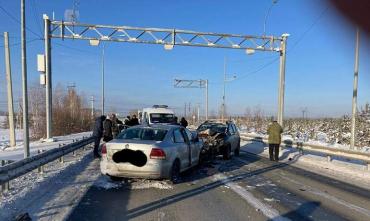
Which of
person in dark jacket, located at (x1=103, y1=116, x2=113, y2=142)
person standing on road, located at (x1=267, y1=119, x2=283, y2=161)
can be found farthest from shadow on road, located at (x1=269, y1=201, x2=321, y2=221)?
person in dark jacket, located at (x1=103, y1=116, x2=113, y2=142)

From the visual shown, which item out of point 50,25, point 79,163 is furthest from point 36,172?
point 50,25

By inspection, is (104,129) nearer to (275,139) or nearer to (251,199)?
(275,139)

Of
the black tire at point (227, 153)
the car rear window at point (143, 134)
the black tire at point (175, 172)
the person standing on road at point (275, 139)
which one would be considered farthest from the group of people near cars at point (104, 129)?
the person standing on road at point (275, 139)

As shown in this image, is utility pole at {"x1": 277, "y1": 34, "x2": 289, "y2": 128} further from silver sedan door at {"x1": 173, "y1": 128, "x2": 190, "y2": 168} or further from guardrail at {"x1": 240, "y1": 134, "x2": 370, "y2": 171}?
silver sedan door at {"x1": 173, "y1": 128, "x2": 190, "y2": 168}

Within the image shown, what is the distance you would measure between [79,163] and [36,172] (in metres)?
3.13

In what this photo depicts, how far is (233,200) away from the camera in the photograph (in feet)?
31.6

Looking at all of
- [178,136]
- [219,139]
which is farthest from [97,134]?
[178,136]

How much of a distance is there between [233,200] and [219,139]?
381 inches

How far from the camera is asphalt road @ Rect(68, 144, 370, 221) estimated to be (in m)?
8.13

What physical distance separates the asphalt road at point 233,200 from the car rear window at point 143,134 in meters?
1.30

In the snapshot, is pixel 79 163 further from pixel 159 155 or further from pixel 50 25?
pixel 50 25

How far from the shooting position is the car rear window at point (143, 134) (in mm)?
12164

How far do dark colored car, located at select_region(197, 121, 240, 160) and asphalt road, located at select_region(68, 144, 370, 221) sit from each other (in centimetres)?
475

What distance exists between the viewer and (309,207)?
9.08 meters
